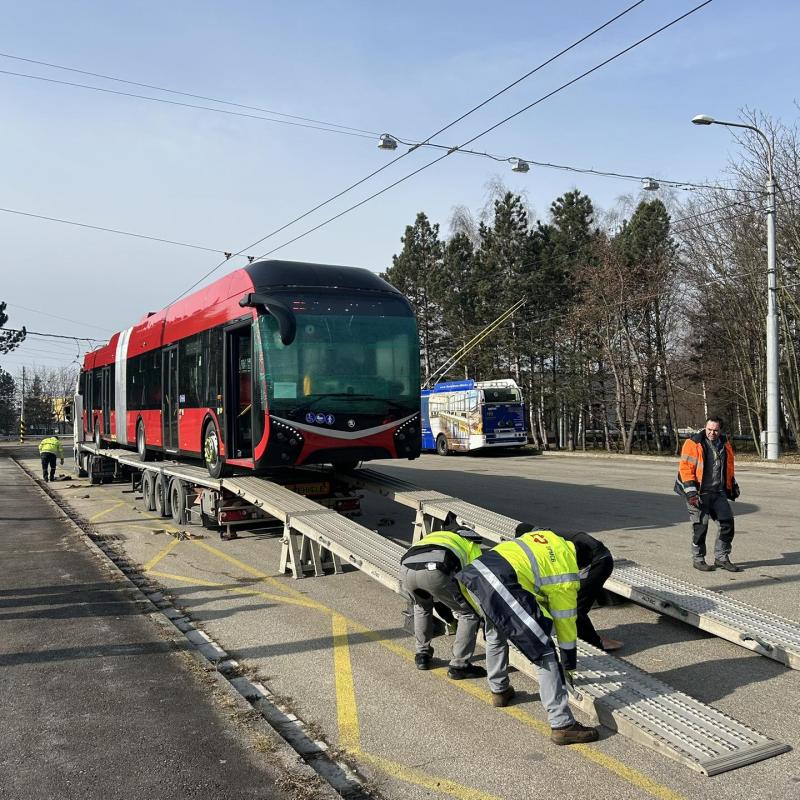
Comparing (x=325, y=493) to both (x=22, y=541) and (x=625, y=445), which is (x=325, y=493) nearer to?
(x=22, y=541)

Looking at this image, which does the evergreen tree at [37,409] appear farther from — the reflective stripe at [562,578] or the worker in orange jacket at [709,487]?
the reflective stripe at [562,578]

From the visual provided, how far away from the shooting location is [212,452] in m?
11.5

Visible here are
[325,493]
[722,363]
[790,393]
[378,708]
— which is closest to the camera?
[378,708]

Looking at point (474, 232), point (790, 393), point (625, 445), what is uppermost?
point (474, 232)

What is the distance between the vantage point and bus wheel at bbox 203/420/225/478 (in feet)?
36.6

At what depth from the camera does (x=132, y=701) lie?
16.2 feet

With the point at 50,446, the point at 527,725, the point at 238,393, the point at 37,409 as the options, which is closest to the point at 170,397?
the point at 238,393

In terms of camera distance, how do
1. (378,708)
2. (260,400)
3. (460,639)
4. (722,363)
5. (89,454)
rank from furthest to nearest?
(722,363) < (89,454) < (260,400) < (460,639) < (378,708)

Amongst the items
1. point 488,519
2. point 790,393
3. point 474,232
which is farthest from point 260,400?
point 474,232

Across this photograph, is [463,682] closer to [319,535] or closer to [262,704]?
[262,704]

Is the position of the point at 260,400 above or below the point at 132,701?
above

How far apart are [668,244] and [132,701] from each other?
3508 centimetres

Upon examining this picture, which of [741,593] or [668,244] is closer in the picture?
[741,593]

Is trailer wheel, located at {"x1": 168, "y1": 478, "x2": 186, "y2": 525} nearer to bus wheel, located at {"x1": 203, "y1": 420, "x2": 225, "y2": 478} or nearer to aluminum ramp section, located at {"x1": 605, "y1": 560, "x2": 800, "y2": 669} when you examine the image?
bus wheel, located at {"x1": 203, "y1": 420, "x2": 225, "y2": 478}
